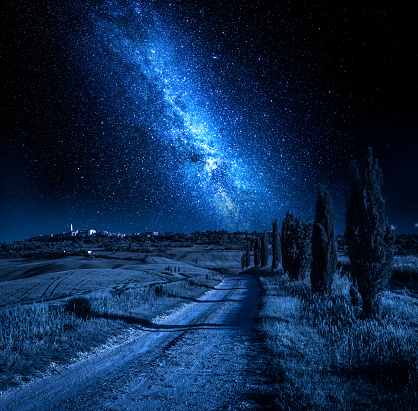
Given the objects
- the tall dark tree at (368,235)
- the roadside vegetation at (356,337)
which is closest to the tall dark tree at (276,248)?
the roadside vegetation at (356,337)

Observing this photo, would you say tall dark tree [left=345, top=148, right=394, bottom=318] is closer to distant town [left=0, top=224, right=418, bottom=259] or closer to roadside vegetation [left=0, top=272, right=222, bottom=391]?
roadside vegetation [left=0, top=272, right=222, bottom=391]

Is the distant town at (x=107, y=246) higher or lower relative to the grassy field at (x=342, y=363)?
lower

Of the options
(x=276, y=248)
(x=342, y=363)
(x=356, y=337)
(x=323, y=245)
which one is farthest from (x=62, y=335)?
(x=276, y=248)

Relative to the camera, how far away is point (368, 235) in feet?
36.8

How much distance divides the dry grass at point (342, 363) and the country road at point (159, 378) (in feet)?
2.30

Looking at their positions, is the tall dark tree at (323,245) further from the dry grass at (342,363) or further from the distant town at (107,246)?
the distant town at (107,246)

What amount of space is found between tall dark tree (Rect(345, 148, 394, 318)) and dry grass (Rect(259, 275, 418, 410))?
1106 mm

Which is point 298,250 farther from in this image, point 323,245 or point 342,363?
point 342,363

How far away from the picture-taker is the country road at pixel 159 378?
14.3ft

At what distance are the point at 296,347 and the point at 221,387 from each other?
2.95m

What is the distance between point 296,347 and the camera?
6.75 meters

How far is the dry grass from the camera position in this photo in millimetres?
4113

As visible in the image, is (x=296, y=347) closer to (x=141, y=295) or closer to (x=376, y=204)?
(x=376, y=204)

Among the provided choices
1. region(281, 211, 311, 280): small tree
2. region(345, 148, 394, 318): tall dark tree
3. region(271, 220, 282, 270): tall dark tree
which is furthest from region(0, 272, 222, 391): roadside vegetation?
region(271, 220, 282, 270): tall dark tree
